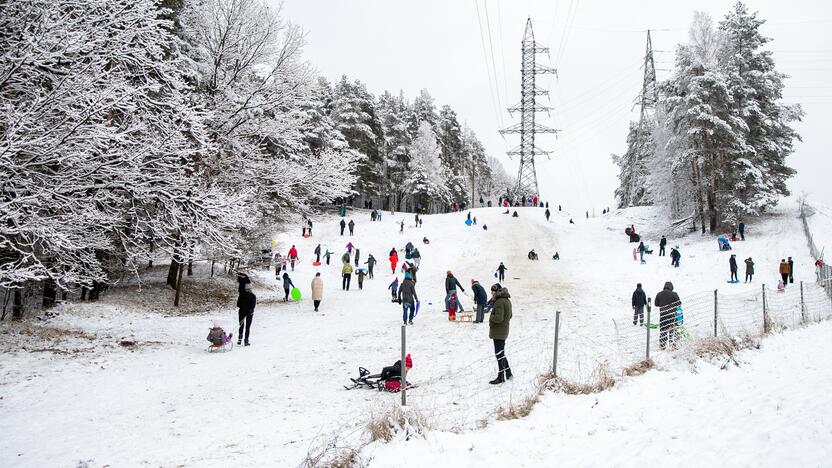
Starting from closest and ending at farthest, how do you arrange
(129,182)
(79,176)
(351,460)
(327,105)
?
1. (351,460)
2. (79,176)
3. (129,182)
4. (327,105)

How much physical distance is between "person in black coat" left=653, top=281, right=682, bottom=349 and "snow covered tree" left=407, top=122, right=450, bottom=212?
1686 inches

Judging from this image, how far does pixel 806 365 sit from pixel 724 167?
28.8m

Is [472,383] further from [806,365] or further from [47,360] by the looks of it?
[47,360]

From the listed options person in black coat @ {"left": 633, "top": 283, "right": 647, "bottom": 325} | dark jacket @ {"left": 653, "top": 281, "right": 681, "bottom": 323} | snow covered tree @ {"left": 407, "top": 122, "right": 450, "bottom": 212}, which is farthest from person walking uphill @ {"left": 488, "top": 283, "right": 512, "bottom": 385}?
snow covered tree @ {"left": 407, "top": 122, "right": 450, "bottom": 212}

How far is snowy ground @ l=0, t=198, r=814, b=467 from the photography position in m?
6.00

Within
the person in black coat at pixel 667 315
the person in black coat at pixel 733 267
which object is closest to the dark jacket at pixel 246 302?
the person in black coat at pixel 667 315

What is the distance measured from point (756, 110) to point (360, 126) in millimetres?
33742

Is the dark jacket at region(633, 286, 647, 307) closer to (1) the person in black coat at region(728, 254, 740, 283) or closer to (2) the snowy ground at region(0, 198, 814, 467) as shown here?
(2) the snowy ground at region(0, 198, 814, 467)

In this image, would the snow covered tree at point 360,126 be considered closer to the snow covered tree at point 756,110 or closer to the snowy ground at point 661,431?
the snow covered tree at point 756,110

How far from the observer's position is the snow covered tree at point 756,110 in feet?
104

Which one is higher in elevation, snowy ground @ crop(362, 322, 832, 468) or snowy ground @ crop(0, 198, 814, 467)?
snowy ground @ crop(362, 322, 832, 468)

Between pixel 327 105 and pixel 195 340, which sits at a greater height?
pixel 327 105

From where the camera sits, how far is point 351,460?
471 centimetres

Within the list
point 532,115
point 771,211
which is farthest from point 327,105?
point 771,211
